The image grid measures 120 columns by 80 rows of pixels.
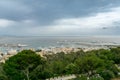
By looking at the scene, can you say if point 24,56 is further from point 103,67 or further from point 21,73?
point 103,67

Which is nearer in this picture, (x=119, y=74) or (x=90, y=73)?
(x=90, y=73)

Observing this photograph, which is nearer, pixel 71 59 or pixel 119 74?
pixel 119 74

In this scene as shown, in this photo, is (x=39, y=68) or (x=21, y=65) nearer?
(x=21, y=65)

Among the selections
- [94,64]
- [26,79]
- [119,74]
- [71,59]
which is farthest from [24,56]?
[71,59]

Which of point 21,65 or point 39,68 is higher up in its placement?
point 21,65

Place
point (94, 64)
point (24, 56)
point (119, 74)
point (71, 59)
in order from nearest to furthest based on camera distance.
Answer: point (24, 56) → point (94, 64) → point (119, 74) → point (71, 59)

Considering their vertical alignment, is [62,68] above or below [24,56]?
below

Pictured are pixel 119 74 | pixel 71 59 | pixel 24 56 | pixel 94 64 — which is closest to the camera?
pixel 24 56

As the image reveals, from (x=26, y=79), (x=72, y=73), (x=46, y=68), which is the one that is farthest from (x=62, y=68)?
(x=26, y=79)

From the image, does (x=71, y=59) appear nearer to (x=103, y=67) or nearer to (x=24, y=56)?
(x=103, y=67)
